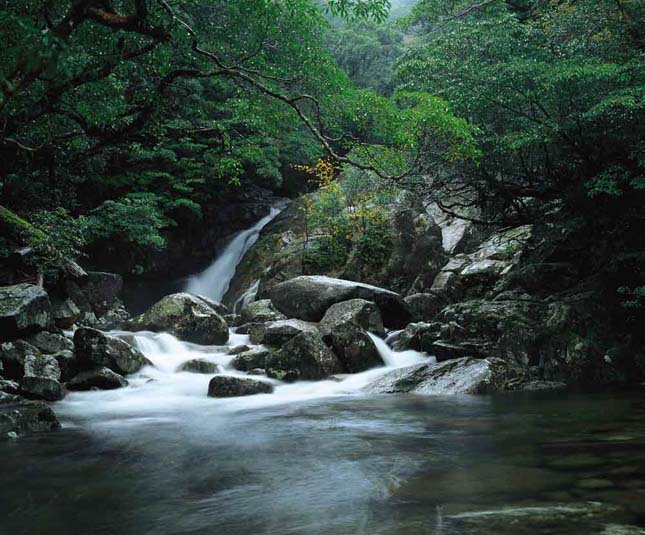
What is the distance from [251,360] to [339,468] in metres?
7.05

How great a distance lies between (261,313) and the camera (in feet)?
51.8

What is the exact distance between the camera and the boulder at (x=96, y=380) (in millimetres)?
9891

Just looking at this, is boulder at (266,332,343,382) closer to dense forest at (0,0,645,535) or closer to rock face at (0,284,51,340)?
dense forest at (0,0,645,535)

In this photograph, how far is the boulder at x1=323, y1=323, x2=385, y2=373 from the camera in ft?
36.7

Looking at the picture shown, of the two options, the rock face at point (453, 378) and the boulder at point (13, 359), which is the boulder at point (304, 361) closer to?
the rock face at point (453, 378)

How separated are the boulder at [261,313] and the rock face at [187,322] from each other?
5.37 feet

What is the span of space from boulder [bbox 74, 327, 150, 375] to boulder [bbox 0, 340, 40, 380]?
38.0 inches

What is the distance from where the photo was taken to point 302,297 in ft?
45.5

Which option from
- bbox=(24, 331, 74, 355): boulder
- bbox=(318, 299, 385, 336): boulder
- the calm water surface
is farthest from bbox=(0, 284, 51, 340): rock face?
bbox=(318, 299, 385, 336): boulder

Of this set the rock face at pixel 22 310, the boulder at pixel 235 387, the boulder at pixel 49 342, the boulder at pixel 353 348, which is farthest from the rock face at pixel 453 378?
the rock face at pixel 22 310

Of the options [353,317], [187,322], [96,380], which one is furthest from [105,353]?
[353,317]

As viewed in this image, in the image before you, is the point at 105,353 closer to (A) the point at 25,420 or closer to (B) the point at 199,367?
(B) the point at 199,367

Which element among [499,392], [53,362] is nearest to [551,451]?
[499,392]

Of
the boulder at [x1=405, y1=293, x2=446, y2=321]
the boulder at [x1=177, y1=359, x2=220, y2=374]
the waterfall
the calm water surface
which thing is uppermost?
the waterfall
